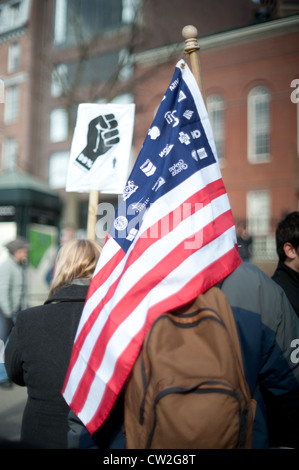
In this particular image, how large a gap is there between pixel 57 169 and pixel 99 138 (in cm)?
2610

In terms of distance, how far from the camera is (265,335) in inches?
69.0

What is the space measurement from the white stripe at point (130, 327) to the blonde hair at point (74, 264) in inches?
25.4

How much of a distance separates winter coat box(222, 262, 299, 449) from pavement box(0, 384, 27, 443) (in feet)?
9.25

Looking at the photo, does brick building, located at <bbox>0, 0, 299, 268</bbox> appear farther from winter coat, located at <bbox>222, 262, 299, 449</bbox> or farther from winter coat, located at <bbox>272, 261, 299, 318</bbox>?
winter coat, located at <bbox>222, 262, 299, 449</bbox>

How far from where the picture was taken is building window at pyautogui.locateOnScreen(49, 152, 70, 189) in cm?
2847

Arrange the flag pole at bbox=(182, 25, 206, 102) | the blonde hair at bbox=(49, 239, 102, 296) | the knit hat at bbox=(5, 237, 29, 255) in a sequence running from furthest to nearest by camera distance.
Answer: the knit hat at bbox=(5, 237, 29, 255) < the blonde hair at bbox=(49, 239, 102, 296) < the flag pole at bbox=(182, 25, 206, 102)

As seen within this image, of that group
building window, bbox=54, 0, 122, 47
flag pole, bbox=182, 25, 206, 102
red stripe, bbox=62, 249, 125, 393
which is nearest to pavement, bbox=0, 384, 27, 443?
red stripe, bbox=62, 249, 125, 393

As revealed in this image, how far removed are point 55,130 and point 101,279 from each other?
2847 centimetres

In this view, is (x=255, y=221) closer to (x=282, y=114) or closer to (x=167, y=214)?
(x=282, y=114)

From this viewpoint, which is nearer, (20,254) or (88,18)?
(20,254)

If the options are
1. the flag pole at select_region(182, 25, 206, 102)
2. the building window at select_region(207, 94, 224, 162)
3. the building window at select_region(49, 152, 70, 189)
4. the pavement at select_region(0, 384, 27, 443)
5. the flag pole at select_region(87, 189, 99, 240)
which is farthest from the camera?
the building window at select_region(49, 152, 70, 189)

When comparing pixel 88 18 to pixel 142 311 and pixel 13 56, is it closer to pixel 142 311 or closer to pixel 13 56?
pixel 13 56

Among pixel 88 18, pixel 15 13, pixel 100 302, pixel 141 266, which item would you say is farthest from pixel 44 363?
pixel 15 13

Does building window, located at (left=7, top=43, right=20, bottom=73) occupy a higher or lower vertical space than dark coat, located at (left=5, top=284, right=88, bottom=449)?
higher
